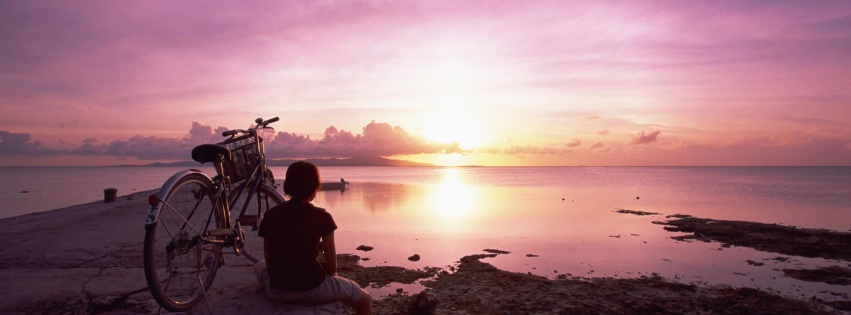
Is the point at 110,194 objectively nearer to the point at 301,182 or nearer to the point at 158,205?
the point at 158,205

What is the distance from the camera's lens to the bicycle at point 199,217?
12.1 feet

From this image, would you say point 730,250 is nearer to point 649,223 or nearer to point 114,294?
point 649,223

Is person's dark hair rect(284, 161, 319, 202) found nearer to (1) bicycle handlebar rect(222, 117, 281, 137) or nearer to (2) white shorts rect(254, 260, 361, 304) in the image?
(2) white shorts rect(254, 260, 361, 304)

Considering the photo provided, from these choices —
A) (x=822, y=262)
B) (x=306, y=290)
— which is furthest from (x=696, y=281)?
(x=306, y=290)

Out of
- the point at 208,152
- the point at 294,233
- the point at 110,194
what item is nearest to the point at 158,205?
the point at 208,152

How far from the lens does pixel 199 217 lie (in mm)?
4523

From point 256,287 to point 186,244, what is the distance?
3.86ft

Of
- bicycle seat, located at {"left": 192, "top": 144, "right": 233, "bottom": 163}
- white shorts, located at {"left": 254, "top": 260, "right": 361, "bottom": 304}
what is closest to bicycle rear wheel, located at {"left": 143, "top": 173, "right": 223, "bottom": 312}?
bicycle seat, located at {"left": 192, "top": 144, "right": 233, "bottom": 163}

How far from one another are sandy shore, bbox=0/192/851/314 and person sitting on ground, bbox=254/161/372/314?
0.44 metres

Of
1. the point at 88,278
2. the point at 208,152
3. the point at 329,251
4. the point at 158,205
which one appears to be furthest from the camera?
the point at 88,278

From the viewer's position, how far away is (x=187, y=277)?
4.42m

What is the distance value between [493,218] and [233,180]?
83.8ft

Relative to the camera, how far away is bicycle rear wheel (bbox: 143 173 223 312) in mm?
3750

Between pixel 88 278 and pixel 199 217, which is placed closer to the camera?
pixel 199 217
